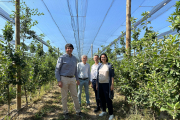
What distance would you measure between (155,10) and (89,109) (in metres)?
5.30

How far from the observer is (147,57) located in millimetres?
2260

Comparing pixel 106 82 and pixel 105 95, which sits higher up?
pixel 106 82

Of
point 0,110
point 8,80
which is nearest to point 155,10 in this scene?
point 8,80

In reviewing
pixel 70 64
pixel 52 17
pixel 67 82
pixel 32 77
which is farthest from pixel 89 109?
pixel 52 17

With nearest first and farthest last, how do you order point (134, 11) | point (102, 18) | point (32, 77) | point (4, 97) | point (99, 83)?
point (4, 97), point (99, 83), point (32, 77), point (134, 11), point (102, 18)

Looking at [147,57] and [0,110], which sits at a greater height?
[147,57]

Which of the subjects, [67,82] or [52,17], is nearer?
[67,82]

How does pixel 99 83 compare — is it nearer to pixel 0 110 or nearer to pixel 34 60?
pixel 34 60

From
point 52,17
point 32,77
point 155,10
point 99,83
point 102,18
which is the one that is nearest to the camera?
point 99,83

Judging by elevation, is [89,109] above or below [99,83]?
below

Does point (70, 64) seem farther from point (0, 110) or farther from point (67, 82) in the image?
point (0, 110)

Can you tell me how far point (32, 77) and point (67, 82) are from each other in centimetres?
174

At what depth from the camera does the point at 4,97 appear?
2.75 m

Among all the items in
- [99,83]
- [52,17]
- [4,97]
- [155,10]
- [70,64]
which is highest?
[52,17]
